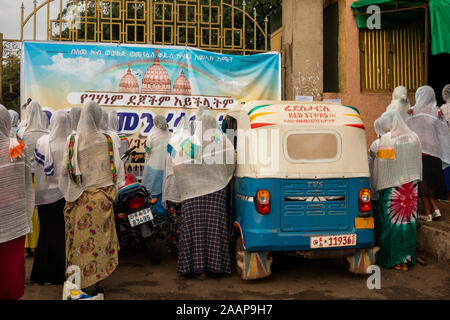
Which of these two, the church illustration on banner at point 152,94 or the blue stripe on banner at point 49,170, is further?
the church illustration on banner at point 152,94

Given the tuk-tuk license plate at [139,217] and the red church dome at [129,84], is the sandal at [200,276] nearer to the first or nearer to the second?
the tuk-tuk license plate at [139,217]

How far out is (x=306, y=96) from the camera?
855 cm

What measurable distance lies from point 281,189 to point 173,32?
4864 millimetres

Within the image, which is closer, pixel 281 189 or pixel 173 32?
pixel 281 189

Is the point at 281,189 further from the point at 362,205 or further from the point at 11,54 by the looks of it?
the point at 11,54

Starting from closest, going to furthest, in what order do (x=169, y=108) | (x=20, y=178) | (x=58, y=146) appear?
(x=20, y=178)
(x=58, y=146)
(x=169, y=108)

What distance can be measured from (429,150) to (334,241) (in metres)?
2.70

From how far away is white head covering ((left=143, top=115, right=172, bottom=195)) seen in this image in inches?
271

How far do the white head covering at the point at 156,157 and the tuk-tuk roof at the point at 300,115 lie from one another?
7.48 feet

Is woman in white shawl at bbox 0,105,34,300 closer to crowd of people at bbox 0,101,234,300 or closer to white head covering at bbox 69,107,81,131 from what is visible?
crowd of people at bbox 0,101,234,300

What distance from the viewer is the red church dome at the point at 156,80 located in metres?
7.90

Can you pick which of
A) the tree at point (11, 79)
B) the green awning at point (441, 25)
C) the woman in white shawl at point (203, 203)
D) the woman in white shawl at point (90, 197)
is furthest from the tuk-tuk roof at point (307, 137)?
the tree at point (11, 79)

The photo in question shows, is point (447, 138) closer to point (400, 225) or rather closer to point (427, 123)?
point (427, 123)
